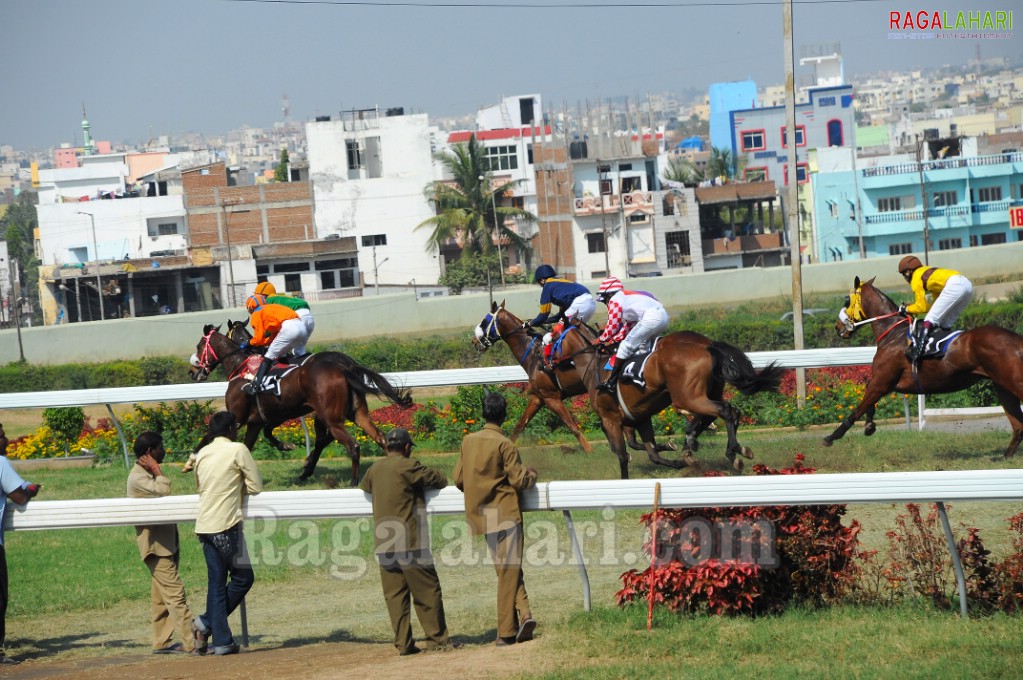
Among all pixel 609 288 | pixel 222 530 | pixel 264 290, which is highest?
pixel 264 290

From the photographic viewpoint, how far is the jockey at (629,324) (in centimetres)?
1197

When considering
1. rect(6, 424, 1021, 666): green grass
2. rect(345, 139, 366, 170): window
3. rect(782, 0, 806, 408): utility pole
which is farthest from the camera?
rect(345, 139, 366, 170): window

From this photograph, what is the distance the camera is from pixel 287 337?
43.6 ft

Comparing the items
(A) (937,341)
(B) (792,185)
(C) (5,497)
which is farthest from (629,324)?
(B) (792,185)

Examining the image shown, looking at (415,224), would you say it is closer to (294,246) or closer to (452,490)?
(294,246)

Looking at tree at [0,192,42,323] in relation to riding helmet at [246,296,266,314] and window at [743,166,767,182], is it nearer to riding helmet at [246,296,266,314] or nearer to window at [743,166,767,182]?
window at [743,166,767,182]

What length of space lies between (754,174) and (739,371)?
76306 mm

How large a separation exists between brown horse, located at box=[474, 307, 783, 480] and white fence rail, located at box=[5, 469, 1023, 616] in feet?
14.1

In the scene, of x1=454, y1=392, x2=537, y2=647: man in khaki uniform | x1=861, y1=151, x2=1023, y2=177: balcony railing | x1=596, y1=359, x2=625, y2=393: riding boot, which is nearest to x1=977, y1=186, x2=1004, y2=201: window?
x1=861, y1=151, x2=1023, y2=177: balcony railing

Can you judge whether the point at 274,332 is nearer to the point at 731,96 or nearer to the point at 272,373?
the point at 272,373

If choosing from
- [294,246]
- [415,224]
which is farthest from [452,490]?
[415,224]

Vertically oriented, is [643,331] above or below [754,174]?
below

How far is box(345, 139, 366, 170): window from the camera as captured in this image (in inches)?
2675

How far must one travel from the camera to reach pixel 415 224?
67.7 meters
